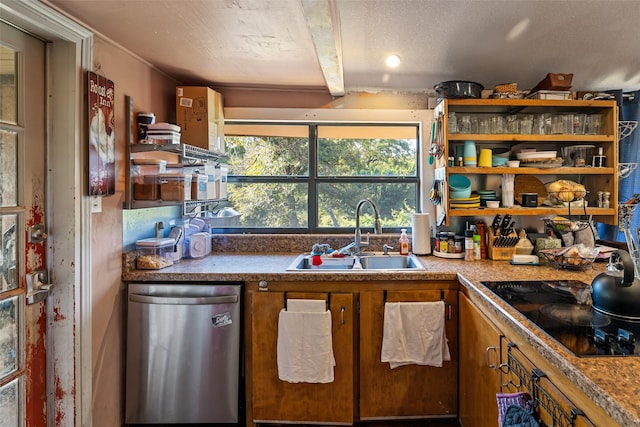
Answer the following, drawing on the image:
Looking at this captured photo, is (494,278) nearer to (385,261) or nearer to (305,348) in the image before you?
(385,261)

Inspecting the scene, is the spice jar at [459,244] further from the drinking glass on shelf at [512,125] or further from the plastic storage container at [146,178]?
the plastic storage container at [146,178]

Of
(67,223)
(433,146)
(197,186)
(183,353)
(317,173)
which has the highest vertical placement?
(433,146)

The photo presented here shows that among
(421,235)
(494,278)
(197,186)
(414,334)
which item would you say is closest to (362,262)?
(421,235)

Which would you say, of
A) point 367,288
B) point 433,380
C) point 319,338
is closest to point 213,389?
point 319,338

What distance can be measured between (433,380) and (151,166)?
2.03 meters

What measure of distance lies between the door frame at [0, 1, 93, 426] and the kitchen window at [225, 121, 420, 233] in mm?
1185

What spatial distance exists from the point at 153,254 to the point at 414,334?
1597 mm

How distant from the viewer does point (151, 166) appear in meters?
1.98

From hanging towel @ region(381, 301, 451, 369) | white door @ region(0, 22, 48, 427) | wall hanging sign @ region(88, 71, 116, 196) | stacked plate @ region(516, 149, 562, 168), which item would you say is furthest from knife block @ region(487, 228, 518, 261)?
white door @ region(0, 22, 48, 427)

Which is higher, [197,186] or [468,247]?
[197,186]

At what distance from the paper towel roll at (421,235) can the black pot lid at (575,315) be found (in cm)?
102

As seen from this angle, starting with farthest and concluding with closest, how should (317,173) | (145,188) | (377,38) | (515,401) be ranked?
(317,173) < (145,188) < (377,38) < (515,401)

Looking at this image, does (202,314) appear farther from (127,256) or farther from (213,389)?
(127,256)

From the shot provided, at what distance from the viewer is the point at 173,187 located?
6.59 feet
